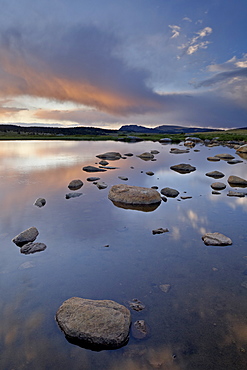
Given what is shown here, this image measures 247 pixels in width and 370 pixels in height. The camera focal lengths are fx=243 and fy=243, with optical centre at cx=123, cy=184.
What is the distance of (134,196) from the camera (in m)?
14.6

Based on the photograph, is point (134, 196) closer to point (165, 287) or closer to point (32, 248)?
point (32, 248)

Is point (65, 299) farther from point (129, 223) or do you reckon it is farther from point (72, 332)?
point (129, 223)

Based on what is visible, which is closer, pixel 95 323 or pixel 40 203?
pixel 95 323

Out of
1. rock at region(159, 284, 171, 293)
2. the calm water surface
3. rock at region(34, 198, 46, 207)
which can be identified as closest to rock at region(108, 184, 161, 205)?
the calm water surface

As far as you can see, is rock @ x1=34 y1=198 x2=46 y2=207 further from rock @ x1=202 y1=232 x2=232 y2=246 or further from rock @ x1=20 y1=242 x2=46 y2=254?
rock @ x1=202 y1=232 x2=232 y2=246

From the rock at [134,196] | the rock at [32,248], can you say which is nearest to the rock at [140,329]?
the rock at [32,248]

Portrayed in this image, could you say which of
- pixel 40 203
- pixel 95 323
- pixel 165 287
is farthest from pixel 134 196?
pixel 95 323

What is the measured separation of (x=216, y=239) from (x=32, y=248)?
22.2ft

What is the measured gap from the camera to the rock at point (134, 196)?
14391 millimetres

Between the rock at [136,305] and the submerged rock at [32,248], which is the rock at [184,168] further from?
the rock at [136,305]

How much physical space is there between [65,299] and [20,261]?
255 centimetres

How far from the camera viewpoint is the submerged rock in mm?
8392

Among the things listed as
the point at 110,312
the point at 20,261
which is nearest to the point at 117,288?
the point at 110,312

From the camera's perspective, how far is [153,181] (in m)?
22.0
